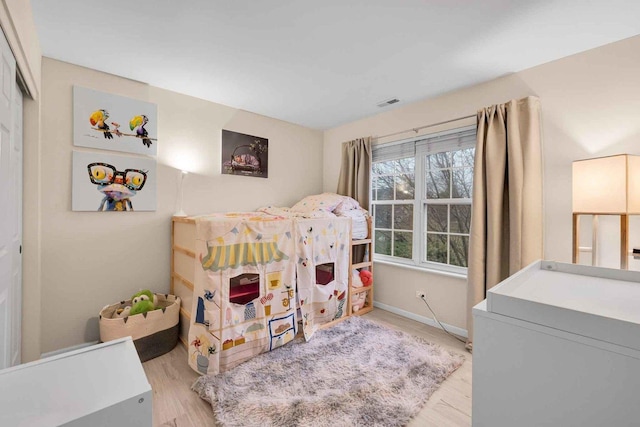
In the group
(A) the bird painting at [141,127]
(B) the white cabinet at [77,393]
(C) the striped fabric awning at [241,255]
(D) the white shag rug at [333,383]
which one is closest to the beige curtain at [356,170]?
(C) the striped fabric awning at [241,255]

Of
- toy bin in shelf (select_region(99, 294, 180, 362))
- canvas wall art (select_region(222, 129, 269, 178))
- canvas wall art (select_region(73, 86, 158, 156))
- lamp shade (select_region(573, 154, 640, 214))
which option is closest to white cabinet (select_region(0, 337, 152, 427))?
toy bin in shelf (select_region(99, 294, 180, 362))

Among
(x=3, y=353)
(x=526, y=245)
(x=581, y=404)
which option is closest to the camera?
(x=581, y=404)

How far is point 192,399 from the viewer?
1688mm

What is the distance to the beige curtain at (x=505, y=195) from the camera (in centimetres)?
209

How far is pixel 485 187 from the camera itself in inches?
92.2

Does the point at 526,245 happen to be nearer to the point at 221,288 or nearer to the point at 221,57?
the point at 221,288

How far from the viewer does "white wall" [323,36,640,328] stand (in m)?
1.80

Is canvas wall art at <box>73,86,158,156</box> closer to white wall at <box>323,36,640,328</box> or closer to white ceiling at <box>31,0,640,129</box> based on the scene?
white ceiling at <box>31,0,640,129</box>

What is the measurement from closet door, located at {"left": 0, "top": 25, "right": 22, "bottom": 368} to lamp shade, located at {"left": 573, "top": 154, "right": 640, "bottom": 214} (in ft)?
9.66

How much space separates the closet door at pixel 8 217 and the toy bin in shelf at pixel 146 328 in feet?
1.57

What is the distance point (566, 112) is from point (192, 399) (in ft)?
10.7

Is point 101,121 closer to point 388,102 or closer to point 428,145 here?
point 388,102

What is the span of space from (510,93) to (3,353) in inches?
144

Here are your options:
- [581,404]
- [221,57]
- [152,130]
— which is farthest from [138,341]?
[581,404]
